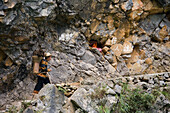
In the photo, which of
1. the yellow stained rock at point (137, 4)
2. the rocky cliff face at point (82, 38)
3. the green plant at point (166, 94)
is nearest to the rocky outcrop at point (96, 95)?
the green plant at point (166, 94)

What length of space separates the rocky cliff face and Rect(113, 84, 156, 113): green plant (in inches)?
62.5

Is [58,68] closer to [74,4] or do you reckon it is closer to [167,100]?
[74,4]

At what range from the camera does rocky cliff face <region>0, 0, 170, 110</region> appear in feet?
15.3

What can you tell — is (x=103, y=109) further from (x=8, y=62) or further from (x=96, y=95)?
(x=8, y=62)

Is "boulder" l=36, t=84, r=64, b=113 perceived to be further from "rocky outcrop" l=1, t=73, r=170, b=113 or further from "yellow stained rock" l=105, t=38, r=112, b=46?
"yellow stained rock" l=105, t=38, r=112, b=46

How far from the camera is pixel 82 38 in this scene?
5.82m

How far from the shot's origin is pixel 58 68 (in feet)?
17.2

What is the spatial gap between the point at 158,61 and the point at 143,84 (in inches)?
113

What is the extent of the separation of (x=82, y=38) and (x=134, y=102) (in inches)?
117

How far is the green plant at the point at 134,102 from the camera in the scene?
3.78 meters

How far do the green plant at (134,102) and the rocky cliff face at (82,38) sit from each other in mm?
1588

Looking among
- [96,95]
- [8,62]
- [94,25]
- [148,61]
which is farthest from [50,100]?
[148,61]

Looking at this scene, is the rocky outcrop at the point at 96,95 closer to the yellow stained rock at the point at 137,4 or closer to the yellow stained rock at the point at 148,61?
the yellow stained rock at the point at 148,61

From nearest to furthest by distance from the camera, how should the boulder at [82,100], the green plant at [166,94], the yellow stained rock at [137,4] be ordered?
the boulder at [82,100] < the green plant at [166,94] < the yellow stained rock at [137,4]
